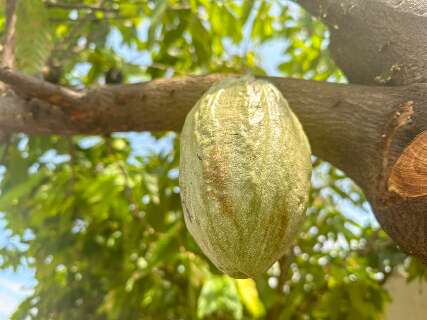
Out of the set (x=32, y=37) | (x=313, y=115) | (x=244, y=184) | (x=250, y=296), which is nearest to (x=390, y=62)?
(x=313, y=115)

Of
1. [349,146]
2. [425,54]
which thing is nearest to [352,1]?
[425,54]

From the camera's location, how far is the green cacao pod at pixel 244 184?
117 cm

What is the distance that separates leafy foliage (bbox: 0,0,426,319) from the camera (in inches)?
92.0

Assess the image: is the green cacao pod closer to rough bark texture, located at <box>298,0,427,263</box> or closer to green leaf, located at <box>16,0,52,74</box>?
rough bark texture, located at <box>298,0,427,263</box>

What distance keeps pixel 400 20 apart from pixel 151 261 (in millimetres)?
1341

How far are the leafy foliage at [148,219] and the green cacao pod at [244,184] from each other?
923 mm

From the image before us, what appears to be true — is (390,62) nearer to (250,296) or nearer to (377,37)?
(377,37)

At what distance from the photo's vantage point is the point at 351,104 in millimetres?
1568

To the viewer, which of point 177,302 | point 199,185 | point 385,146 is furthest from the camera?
point 177,302

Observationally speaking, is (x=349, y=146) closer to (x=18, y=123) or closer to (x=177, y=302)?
(x=18, y=123)

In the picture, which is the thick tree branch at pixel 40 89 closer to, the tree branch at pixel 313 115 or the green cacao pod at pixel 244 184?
the tree branch at pixel 313 115

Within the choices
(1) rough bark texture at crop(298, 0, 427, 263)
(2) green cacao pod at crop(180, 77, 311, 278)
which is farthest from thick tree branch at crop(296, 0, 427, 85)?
(2) green cacao pod at crop(180, 77, 311, 278)

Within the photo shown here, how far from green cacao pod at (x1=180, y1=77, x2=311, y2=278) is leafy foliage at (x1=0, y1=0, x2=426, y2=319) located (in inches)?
36.3

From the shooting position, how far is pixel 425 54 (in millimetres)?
1431
